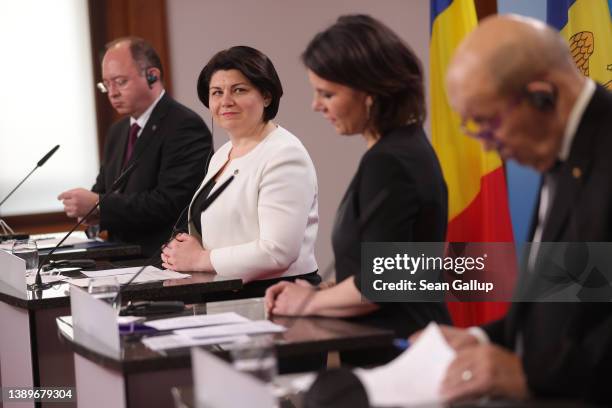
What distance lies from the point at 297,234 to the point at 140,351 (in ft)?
3.57

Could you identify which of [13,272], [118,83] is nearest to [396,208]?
[13,272]

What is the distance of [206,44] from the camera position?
6523mm

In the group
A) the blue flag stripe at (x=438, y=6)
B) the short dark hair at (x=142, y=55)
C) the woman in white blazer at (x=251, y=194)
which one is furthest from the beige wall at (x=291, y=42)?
the woman in white blazer at (x=251, y=194)

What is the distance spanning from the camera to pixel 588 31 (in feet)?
13.3

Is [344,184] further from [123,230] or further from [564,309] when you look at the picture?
[564,309]

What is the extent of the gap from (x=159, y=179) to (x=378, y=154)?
8.40 ft

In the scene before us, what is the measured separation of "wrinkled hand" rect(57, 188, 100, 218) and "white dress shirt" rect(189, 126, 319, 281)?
152 centimetres

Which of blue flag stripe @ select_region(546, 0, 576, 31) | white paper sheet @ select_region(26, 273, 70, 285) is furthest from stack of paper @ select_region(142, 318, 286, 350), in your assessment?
blue flag stripe @ select_region(546, 0, 576, 31)

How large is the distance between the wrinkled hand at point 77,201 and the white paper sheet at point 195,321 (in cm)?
237

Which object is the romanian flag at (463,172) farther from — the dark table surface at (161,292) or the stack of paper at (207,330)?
the stack of paper at (207,330)

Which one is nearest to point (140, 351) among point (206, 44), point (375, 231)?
point (375, 231)

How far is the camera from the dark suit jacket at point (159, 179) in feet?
15.5

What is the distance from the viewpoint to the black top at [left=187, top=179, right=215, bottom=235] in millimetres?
3593

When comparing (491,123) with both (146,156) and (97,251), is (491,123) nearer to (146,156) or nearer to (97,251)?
(97,251)
